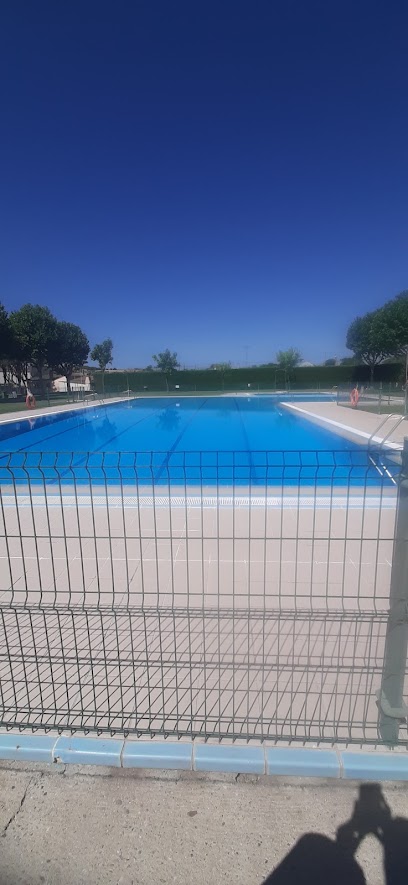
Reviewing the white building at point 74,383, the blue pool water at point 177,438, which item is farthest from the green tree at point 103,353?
the blue pool water at point 177,438

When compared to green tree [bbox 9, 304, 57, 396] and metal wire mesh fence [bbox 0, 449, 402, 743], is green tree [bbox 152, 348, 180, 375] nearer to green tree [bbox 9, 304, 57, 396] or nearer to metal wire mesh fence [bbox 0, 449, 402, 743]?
green tree [bbox 9, 304, 57, 396]

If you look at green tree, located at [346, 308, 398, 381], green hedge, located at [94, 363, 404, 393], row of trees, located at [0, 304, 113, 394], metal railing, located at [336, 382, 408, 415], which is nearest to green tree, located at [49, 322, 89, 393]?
row of trees, located at [0, 304, 113, 394]

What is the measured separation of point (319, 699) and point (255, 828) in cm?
66

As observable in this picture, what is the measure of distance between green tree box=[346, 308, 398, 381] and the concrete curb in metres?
31.3

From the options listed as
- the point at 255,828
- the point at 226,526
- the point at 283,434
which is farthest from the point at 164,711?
the point at 283,434

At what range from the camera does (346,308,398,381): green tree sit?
28872 mm

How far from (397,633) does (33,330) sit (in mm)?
31556

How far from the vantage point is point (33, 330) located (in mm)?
28688

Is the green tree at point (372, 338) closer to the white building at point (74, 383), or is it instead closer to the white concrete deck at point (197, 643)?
the white building at point (74, 383)

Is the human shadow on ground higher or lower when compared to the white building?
lower

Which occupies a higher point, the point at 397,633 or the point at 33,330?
the point at 33,330

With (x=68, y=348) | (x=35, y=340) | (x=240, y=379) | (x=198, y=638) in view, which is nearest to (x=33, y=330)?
(x=35, y=340)

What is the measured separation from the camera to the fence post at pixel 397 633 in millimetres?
1503

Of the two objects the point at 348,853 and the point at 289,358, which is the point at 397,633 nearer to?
the point at 348,853
